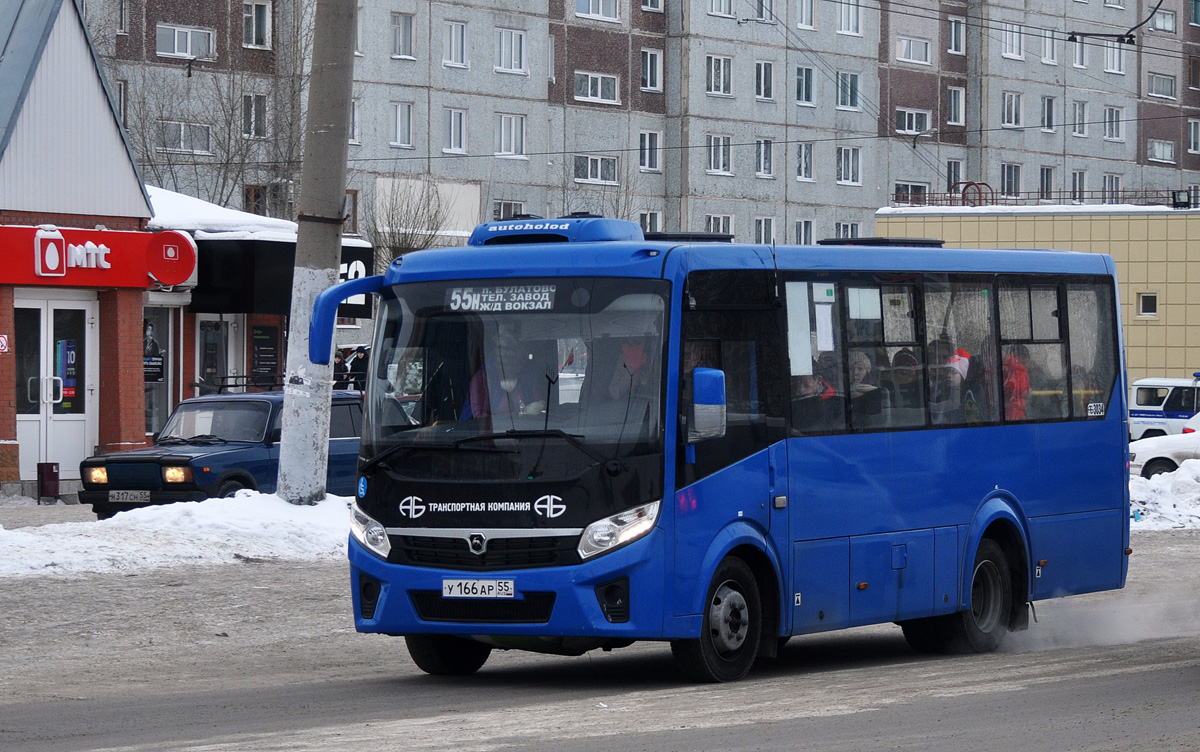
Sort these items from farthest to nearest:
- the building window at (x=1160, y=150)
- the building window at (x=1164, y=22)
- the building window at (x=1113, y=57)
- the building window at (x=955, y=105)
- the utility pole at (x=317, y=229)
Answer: the building window at (x=1164, y=22), the building window at (x=1160, y=150), the building window at (x=1113, y=57), the building window at (x=955, y=105), the utility pole at (x=317, y=229)

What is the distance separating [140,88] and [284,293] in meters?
26.6

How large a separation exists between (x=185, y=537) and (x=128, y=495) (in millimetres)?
3614

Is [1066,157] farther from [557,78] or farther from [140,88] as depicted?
[140,88]

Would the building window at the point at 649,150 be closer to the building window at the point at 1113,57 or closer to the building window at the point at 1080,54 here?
the building window at the point at 1080,54

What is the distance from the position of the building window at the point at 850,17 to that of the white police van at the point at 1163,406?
33699 millimetres

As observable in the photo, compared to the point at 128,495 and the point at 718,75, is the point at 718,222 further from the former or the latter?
the point at 128,495

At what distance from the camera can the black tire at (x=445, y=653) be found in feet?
38.2

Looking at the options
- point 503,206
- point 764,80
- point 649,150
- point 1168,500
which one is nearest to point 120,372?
point 1168,500

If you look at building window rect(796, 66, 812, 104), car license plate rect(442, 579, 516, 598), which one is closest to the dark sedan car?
car license plate rect(442, 579, 516, 598)

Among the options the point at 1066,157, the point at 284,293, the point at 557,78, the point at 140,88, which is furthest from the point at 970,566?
the point at 1066,157

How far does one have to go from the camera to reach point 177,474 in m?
20.4

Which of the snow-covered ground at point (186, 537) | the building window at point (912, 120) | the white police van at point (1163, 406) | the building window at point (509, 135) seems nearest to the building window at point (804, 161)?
the building window at point (912, 120)

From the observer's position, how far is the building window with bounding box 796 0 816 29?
7350cm

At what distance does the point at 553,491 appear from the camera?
34.5 feet
